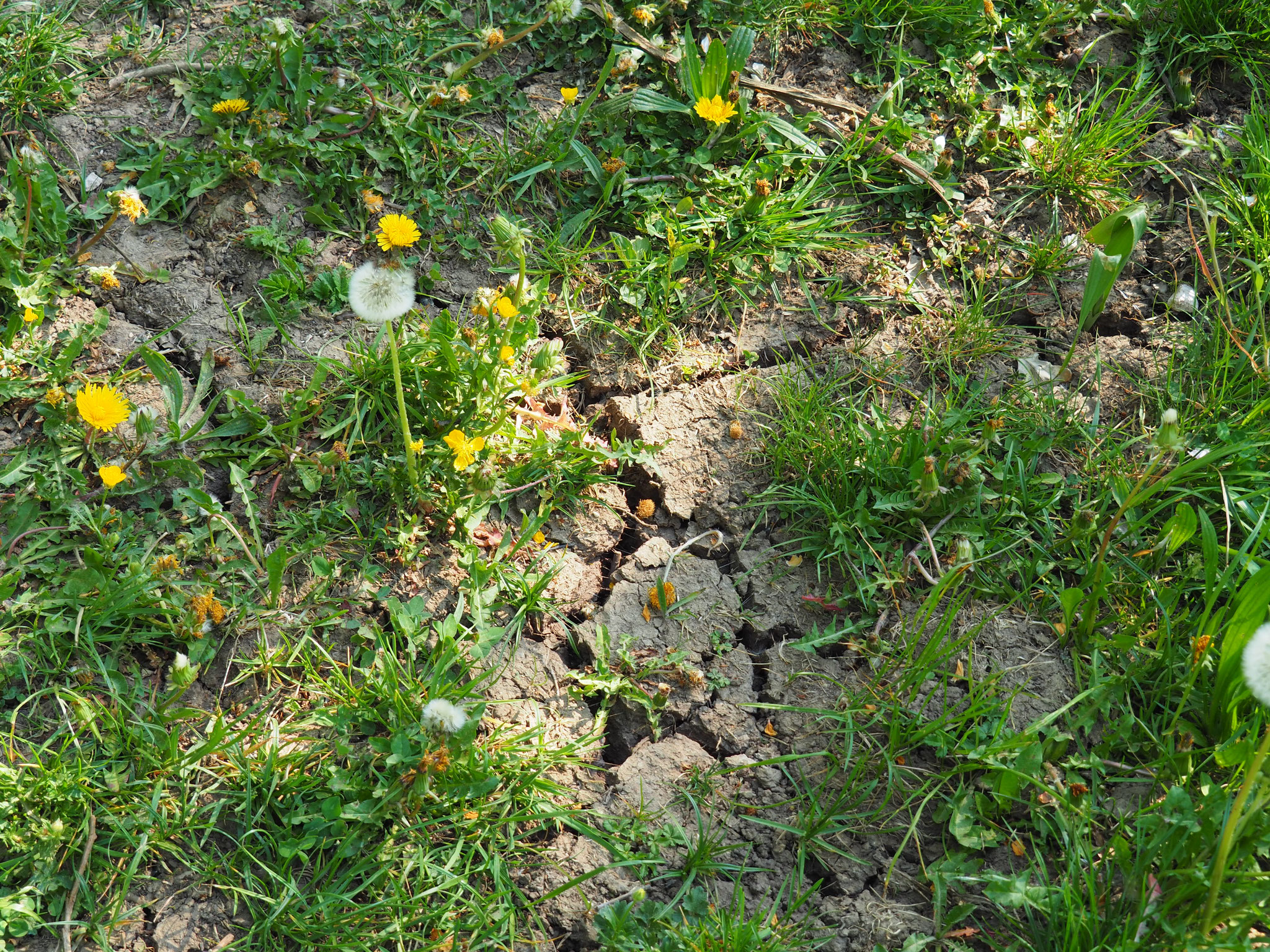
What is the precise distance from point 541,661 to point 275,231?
1.31 metres

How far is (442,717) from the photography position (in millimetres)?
1663

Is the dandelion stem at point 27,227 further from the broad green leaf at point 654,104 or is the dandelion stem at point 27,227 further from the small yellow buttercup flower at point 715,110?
the small yellow buttercup flower at point 715,110

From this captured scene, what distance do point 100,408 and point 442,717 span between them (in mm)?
1020

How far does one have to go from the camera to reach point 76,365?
7.16 feet

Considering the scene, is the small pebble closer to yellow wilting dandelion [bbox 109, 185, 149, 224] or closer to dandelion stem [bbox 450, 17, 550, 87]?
dandelion stem [bbox 450, 17, 550, 87]

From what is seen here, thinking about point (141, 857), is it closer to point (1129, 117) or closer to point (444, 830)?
point (444, 830)

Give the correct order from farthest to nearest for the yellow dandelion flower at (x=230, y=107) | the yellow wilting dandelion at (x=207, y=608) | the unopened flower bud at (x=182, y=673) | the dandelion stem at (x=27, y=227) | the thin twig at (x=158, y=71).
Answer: the thin twig at (x=158, y=71) < the yellow dandelion flower at (x=230, y=107) < the dandelion stem at (x=27, y=227) < the yellow wilting dandelion at (x=207, y=608) < the unopened flower bud at (x=182, y=673)

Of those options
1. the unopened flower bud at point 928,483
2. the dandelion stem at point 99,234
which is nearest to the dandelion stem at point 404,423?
the dandelion stem at point 99,234

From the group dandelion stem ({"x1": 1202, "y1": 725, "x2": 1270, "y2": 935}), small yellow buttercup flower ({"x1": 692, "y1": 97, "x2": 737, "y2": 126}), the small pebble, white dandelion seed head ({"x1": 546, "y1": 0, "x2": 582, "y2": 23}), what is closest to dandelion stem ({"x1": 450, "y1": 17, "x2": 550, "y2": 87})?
Answer: white dandelion seed head ({"x1": 546, "y1": 0, "x2": 582, "y2": 23})

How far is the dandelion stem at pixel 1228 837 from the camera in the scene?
4.42 feet

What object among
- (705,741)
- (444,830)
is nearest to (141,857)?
(444,830)

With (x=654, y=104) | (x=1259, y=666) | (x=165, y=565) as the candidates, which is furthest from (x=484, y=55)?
(x=1259, y=666)

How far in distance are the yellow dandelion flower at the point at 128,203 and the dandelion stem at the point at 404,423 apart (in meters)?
0.80

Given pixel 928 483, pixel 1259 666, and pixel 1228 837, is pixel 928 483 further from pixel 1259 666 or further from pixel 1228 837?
pixel 1228 837
